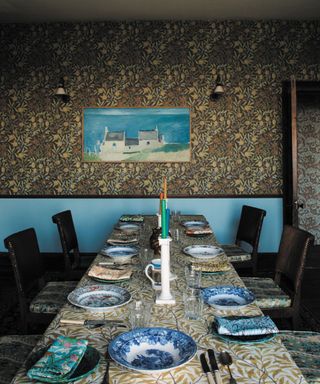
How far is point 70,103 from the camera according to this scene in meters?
4.51

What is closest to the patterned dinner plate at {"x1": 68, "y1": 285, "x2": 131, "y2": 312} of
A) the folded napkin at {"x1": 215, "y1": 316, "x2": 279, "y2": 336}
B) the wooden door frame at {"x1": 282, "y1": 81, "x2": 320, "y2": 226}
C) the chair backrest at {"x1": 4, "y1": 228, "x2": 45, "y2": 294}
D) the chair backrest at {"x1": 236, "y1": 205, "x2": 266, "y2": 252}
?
the folded napkin at {"x1": 215, "y1": 316, "x2": 279, "y2": 336}

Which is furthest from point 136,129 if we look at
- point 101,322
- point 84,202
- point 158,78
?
point 101,322

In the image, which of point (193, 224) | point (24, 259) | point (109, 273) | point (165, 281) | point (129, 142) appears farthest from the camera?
point (129, 142)

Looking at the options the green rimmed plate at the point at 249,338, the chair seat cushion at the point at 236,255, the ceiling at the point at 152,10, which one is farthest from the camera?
the ceiling at the point at 152,10

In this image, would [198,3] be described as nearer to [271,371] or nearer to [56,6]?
[56,6]

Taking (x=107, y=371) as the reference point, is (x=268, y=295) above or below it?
below

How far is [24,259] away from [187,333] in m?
1.32

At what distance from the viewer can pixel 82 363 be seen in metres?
1.06

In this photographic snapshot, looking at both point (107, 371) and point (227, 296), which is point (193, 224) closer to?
point (227, 296)

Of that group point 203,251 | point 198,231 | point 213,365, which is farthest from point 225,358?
point 198,231

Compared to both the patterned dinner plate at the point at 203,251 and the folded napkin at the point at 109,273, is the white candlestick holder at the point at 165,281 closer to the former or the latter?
the folded napkin at the point at 109,273

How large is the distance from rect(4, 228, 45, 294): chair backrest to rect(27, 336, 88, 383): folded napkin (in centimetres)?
108

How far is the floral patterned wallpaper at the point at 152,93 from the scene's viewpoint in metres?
4.48

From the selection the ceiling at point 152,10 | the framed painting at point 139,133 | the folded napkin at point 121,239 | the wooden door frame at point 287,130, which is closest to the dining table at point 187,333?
the folded napkin at point 121,239
